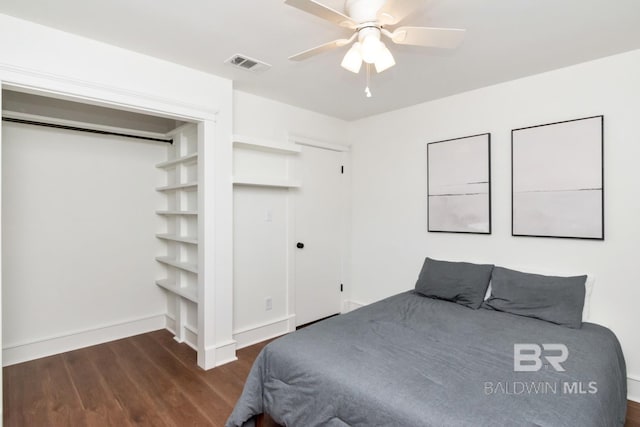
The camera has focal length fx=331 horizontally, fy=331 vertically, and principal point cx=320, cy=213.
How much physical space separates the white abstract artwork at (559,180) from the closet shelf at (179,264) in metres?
2.87

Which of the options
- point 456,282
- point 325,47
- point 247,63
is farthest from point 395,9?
point 456,282

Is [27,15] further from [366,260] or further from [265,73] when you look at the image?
[366,260]

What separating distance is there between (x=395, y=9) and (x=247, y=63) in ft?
4.62

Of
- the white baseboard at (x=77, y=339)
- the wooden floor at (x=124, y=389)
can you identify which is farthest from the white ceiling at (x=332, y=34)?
the white baseboard at (x=77, y=339)

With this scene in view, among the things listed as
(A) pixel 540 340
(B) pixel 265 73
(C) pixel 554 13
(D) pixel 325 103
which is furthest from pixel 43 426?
(C) pixel 554 13

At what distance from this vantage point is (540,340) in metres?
2.05

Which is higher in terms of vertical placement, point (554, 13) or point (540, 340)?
point (554, 13)

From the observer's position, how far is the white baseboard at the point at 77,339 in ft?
9.26

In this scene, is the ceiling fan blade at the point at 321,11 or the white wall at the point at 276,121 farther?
Answer: the white wall at the point at 276,121

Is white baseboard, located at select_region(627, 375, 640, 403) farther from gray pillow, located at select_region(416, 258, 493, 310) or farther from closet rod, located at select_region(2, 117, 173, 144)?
closet rod, located at select_region(2, 117, 173, 144)

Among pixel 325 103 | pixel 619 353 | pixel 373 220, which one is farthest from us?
pixel 373 220

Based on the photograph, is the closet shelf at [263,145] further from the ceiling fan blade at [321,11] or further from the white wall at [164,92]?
the ceiling fan blade at [321,11]

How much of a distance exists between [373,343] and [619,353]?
1.68m

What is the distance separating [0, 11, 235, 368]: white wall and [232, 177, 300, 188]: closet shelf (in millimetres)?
166
